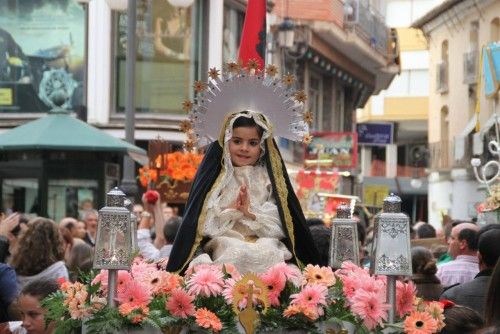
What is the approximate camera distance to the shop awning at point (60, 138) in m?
15.4

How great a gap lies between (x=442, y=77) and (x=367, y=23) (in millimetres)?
5816

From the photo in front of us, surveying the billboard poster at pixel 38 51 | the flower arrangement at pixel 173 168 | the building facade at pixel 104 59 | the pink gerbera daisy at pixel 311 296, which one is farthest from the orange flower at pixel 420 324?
the billboard poster at pixel 38 51

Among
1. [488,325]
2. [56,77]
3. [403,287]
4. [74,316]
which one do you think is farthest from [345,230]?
[56,77]

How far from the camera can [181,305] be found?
7852 mm

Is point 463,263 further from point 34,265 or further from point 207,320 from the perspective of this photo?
point 207,320

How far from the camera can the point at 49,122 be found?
15977mm

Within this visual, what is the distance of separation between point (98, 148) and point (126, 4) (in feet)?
12.7

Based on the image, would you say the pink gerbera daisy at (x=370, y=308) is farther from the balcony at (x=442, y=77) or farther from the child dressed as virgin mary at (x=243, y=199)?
the balcony at (x=442, y=77)

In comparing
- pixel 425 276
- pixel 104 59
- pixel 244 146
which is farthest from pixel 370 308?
pixel 104 59

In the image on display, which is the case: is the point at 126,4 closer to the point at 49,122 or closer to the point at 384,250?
the point at 49,122

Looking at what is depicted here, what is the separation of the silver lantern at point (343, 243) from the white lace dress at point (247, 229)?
0.29 meters

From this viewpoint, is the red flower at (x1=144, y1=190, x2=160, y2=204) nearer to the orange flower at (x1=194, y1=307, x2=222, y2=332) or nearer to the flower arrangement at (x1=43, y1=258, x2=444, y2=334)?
the flower arrangement at (x1=43, y1=258, x2=444, y2=334)

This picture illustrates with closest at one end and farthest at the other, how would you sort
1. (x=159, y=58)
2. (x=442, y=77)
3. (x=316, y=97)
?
(x=159, y=58) → (x=316, y=97) → (x=442, y=77)

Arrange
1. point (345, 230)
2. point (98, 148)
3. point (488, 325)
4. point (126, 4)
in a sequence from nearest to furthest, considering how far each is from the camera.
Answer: point (488, 325) → point (345, 230) → point (98, 148) → point (126, 4)
